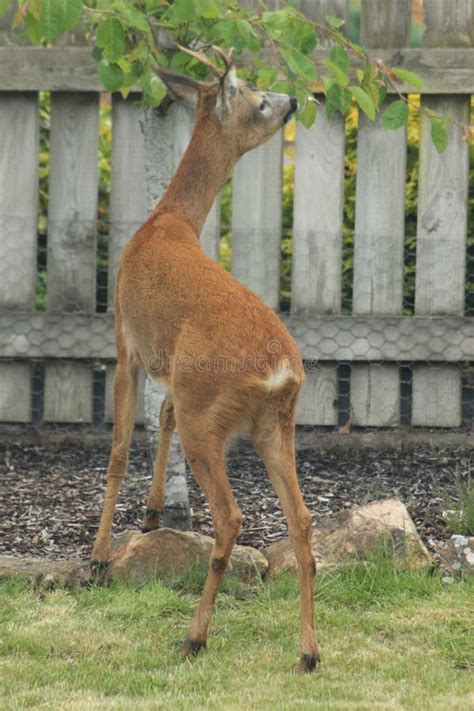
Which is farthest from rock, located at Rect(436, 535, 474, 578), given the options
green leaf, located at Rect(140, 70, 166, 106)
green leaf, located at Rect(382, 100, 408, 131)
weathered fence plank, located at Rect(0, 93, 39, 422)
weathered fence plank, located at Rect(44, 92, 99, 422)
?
weathered fence plank, located at Rect(0, 93, 39, 422)

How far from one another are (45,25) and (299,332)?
3033mm

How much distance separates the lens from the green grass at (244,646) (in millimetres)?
4152

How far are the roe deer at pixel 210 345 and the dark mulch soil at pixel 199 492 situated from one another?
657 millimetres

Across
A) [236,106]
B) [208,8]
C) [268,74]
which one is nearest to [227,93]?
[236,106]

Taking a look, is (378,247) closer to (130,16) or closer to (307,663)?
(130,16)

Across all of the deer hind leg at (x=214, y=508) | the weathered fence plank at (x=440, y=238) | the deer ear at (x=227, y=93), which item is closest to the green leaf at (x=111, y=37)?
the deer ear at (x=227, y=93)

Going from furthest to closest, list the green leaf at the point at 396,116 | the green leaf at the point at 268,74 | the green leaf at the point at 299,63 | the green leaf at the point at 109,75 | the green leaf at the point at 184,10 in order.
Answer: the green leaf at the point at 268,74
the green leaf at the point at 396,116
the green leaf at the point at 109,75
the green leaf at the point at 299,63
the green leaf at the point at 184,10

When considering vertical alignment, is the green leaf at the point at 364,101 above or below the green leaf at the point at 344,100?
below

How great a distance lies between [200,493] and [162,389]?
0.90 metres

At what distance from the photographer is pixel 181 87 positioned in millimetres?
5324

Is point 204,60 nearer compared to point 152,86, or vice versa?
point 204,60

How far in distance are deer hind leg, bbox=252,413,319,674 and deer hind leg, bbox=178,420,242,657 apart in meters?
0.17

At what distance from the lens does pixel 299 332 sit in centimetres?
712

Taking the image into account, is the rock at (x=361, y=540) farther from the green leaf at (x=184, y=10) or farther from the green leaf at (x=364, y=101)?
the green leaf at (x=184, y=10)
